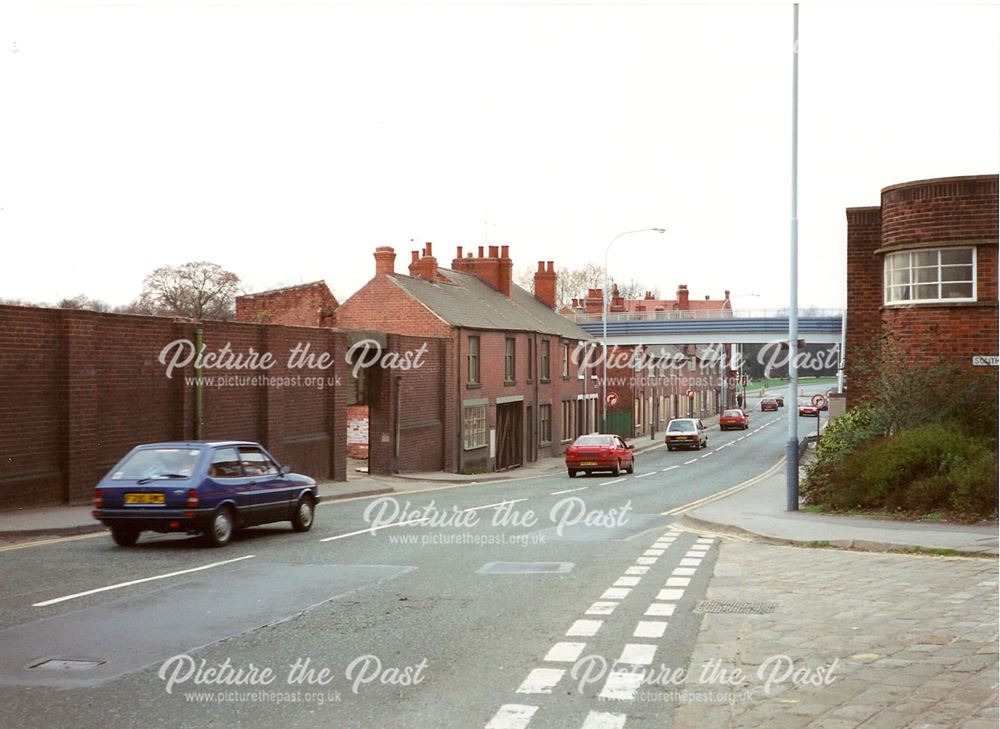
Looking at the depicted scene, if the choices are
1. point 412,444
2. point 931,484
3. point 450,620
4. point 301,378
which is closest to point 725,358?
point 412,444

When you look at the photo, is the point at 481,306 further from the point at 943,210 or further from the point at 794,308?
the point at 794,308

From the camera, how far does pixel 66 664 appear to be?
8.05 m

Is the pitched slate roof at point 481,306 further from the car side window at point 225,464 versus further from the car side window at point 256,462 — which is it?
the car side window at point 225,464

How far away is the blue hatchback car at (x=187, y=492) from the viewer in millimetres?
14797

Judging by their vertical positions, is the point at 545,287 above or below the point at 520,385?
above

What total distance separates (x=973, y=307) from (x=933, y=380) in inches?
81.4

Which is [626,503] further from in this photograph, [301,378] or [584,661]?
[584,661]

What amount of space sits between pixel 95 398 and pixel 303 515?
21.1 feet

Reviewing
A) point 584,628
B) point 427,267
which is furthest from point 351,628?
point 427,267

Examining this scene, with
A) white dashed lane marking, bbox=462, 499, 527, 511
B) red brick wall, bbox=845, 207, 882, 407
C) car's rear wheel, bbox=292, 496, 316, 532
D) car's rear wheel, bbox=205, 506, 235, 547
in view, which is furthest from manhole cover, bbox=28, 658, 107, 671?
red brick wall, bbox=845, 207, 882, 407

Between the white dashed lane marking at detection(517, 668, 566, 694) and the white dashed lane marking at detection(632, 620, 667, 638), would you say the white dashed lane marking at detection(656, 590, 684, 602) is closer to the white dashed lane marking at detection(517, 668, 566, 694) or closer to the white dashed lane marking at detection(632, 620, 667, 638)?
the white dashed lane marking at detection(632, 620, 667, 638)

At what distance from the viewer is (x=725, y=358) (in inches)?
4520

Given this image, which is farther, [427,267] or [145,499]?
[427,267]

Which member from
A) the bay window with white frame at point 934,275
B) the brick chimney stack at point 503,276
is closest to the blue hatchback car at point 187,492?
the bay window with white frame at point 934,275
